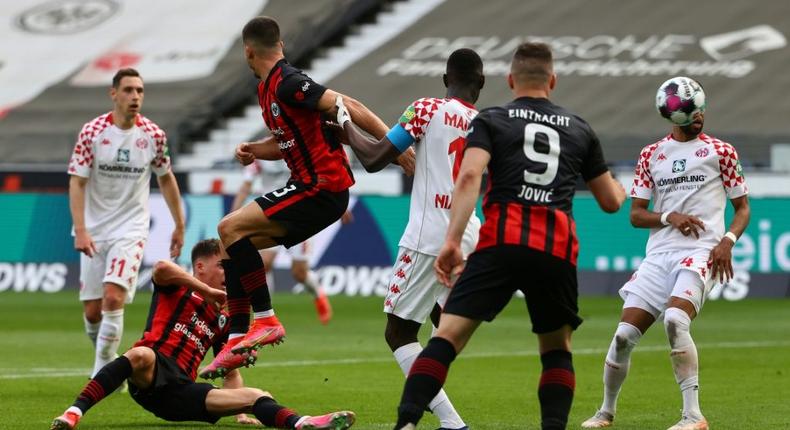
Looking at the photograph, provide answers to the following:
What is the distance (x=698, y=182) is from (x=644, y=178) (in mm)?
413

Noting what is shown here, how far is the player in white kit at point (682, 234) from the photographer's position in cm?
927

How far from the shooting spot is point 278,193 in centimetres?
877

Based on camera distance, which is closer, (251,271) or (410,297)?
(410,297)

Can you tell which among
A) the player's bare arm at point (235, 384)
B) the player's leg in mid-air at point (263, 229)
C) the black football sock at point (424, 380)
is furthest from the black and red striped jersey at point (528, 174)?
the player's bare arm at point (235, 384)

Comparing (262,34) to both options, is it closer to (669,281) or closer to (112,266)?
(669,281)

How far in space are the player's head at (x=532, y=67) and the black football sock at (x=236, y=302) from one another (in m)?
2.34

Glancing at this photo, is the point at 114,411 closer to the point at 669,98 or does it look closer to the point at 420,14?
the point at 669,98

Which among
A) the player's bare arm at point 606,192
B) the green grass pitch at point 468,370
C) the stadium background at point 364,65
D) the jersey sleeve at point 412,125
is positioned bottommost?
the green grass pitch at point 468,370

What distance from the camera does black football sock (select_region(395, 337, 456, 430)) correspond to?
23.0 ft

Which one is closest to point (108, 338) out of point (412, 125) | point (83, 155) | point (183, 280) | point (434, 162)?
point (83, 155)

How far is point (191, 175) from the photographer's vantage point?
2469cm

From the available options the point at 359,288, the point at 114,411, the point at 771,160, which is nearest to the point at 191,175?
the point at 359,288

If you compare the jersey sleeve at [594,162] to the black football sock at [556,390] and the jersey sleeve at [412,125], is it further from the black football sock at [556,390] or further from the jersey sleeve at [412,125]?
the jersey sleeve at [412,125]

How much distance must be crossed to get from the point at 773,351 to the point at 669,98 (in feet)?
20.8
